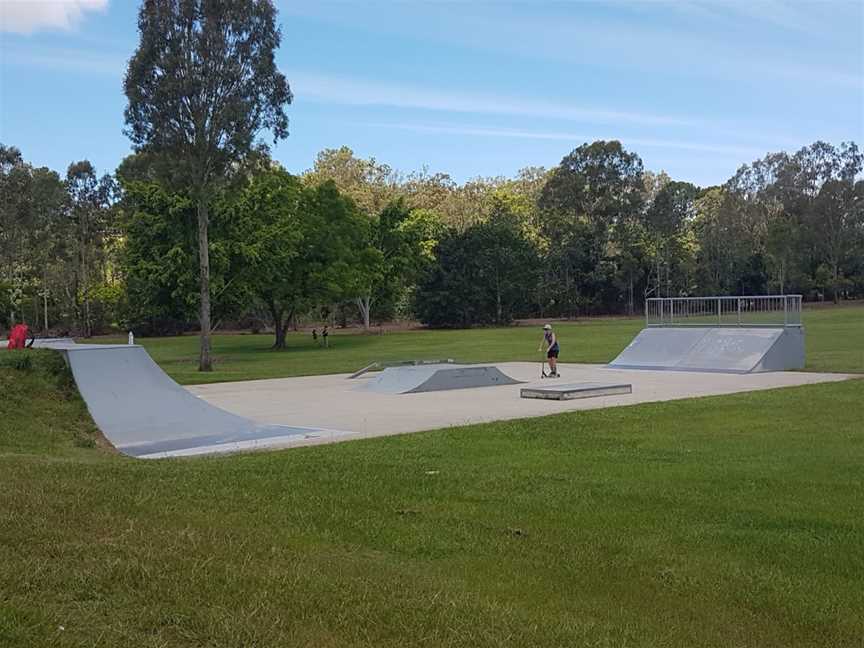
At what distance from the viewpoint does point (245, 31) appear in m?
28.7

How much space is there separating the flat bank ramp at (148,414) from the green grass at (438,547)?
1.74 m

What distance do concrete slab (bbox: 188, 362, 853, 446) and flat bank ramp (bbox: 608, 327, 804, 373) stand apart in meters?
1.20

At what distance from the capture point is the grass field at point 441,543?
408 centimetres

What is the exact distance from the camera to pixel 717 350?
84.8ft

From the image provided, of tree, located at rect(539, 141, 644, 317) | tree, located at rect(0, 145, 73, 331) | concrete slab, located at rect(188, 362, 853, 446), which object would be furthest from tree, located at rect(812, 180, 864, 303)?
concrete slab, located at rect(188, 362, 853, 446)

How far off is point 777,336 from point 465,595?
2253cm

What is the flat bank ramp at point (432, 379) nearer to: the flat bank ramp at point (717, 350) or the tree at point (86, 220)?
the flat bank ramp at point (717, 350)

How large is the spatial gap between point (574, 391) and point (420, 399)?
A: 3.06m

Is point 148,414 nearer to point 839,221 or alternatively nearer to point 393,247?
point 393,247

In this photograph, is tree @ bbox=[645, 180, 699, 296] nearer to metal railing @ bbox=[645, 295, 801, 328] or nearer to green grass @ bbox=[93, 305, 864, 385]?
green grass @ bbox=[93, 305, 864, 385]

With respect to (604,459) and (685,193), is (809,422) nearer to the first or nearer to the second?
(604,459)

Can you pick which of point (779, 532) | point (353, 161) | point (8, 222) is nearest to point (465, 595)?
point (779, 532)

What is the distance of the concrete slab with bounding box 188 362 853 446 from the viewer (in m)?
14.2

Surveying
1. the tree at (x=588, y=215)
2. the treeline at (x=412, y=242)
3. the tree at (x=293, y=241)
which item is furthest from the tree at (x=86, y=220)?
the tree at (x=588, y=215)
